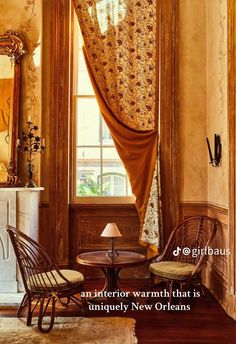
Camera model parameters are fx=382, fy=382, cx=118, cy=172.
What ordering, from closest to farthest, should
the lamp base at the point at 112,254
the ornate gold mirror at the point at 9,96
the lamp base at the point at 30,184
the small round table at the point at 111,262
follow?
the small round table at the point at 111,262
the lamp base at the point at 112,254
the lamp base at the point at 30,184
the ornate gold mirror at the point at 9,96

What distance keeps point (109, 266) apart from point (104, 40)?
2.76m

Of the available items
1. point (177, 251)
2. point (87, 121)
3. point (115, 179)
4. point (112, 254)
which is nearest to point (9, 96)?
point (87, 121)

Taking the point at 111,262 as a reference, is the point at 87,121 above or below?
above

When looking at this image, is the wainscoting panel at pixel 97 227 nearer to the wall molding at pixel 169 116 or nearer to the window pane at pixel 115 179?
the window pane at pixel 115 179

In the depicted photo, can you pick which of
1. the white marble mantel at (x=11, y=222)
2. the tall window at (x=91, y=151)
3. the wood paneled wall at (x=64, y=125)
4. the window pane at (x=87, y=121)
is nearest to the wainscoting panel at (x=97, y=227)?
the wood paneled wall at (x=64, y=125)

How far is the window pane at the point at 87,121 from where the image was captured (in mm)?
4891

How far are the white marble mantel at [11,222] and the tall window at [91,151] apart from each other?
2.68 ft

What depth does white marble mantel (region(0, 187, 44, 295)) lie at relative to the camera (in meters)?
4.15

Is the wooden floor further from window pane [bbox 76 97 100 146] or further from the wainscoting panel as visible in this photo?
window pane [bbox 76 97 100 146]

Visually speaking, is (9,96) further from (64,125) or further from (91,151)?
(91,151)

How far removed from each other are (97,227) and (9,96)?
193 centimetres

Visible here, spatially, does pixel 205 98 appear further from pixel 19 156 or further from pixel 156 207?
pixel 19 156

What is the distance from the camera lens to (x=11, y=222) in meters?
4.18

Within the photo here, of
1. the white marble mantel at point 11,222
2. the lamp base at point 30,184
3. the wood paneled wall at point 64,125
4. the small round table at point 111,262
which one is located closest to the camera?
the small round table at point 111,262
